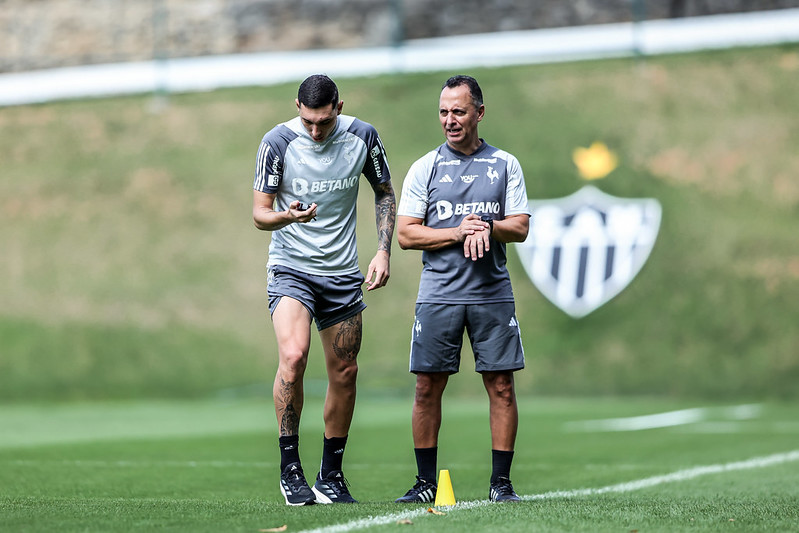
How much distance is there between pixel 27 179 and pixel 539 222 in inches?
309

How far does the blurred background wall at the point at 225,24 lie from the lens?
18125 mm

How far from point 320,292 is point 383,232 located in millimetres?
471

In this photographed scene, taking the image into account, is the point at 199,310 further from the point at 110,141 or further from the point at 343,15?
the point at 343,15

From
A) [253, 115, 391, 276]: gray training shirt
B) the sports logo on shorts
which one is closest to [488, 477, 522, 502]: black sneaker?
[253, 115, 391, 276]: gray training shirt

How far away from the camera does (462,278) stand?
5.45 m

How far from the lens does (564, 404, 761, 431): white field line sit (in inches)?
435

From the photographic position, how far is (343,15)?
1920 centimetres

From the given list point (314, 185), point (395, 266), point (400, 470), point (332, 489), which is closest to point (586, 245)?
point (395, 266)

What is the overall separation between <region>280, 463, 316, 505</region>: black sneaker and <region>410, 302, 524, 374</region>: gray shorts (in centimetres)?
72

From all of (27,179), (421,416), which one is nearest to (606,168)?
(27,179)

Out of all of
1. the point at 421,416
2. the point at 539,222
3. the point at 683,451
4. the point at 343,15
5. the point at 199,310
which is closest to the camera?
the point at 421,416

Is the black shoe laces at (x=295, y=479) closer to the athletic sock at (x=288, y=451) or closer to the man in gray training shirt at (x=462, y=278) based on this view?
the athletic sock at (x=288, y=451)

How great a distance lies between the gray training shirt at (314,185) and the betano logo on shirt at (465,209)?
0.48 meters

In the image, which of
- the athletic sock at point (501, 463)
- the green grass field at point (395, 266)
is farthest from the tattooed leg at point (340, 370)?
the green grass field at point (395, 266)
